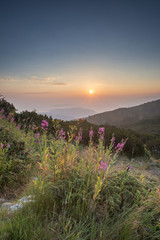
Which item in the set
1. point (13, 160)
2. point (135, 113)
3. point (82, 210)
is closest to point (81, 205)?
point (82, 210)

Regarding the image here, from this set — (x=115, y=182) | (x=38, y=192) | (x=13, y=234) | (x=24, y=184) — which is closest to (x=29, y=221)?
(x=13, y=234)

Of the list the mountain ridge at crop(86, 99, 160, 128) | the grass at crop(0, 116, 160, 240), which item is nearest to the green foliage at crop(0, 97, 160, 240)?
the grass at crop(0, 116, 160, 240)

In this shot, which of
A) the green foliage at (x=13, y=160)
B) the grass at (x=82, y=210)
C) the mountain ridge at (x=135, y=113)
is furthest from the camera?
the mountain ridge at (x=135, y=113)

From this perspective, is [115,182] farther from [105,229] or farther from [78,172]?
[105,229]

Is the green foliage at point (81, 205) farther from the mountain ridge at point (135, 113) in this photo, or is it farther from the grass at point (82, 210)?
the mountain ridge at point (135, 113)

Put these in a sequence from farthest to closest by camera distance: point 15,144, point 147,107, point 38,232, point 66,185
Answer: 1. point 147,107
2. point 15,144
3. point 66,185
4. point 38,232

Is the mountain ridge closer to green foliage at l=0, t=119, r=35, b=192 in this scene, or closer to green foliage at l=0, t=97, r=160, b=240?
green foliage at l=0, t=119, r=35, b=192

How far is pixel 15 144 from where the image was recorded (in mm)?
4621

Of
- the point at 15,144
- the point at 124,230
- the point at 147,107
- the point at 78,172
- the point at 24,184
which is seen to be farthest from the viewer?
the point at 147,107

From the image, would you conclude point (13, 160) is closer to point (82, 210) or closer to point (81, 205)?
point (81, 205)

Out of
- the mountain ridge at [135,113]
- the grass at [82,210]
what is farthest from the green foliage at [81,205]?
the mountain ridge at [135,113]

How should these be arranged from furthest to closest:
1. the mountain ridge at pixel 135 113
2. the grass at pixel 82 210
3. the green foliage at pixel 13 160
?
the mountain ridge at pixel 135 113 < the green foliage at pixel 13 160 < the grass at pixel 82 210

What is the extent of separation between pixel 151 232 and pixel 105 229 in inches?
25.2

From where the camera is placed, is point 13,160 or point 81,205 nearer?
point 81,205
